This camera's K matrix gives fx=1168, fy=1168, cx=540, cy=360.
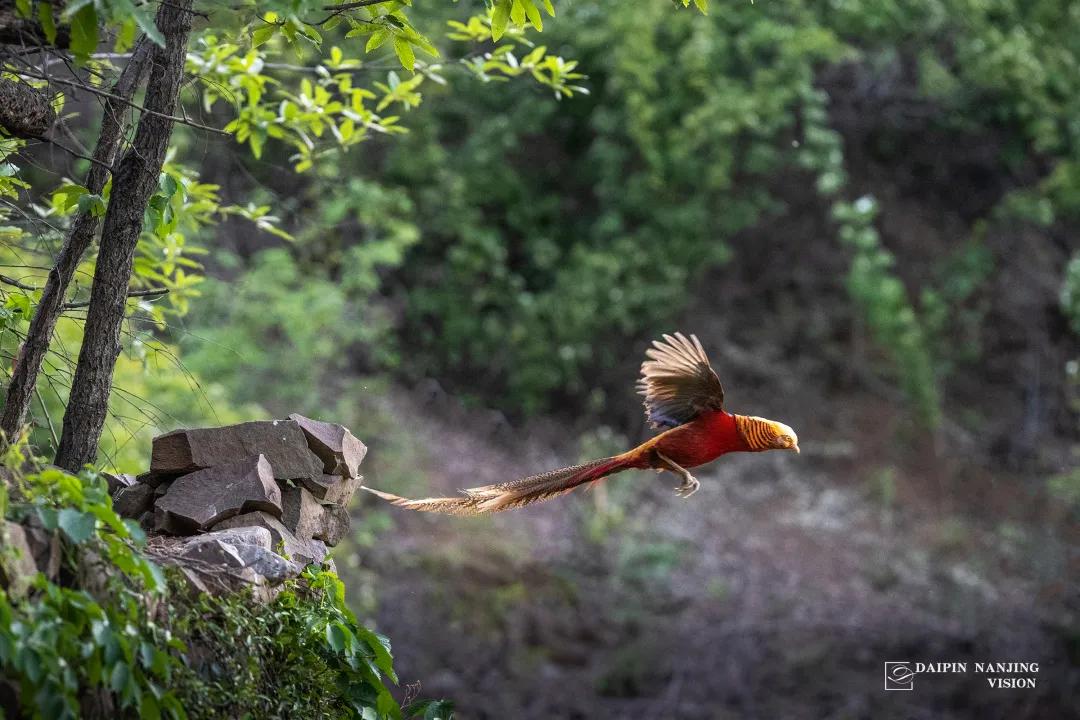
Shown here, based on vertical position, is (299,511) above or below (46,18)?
below

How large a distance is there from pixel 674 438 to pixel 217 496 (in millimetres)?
1190

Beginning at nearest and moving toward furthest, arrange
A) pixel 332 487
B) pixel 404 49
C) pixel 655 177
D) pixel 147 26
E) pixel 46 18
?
pixel 147 26, pixel 46 18, pixel 404 49, pixel 332 487, pixel 655 177

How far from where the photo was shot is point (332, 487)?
3.22m

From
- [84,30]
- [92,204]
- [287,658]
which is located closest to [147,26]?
[84,30]

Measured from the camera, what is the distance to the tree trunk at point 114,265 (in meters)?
2.74

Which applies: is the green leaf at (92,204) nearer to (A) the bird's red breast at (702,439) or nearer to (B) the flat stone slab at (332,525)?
(B) the flat stone slab at (332,525)

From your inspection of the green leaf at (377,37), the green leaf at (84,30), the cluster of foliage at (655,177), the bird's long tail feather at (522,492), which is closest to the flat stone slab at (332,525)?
the bird's long tail feather at (522,492)

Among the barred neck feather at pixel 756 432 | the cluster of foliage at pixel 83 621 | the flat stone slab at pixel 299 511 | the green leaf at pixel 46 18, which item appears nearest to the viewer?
the cluster of foliage at pixel 83 621

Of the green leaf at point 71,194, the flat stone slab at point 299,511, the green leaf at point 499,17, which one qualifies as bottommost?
the flat stone slab at point 299,511

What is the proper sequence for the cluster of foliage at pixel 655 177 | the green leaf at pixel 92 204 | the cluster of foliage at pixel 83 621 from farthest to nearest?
the cluster of foliage at pixel 655 177
the green leaf at pixel 92 204
the cluster of foliage at pixel 83 621

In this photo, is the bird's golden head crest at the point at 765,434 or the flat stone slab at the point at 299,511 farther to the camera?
the flat stone slab at the point at 299,511

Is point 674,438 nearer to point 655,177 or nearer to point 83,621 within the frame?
point 83,621

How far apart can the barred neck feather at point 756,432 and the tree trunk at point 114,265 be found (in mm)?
1554

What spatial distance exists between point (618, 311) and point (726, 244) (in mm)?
1575
